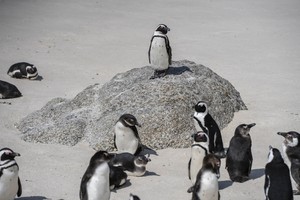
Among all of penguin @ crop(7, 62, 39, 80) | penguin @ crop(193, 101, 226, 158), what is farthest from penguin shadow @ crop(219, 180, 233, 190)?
penguin @ crop(7, 62, 39, 80)

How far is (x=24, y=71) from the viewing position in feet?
42.3

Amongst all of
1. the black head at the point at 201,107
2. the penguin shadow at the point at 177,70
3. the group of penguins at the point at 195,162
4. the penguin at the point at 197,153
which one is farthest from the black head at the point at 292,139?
the penguin shadow at the point at 177,70

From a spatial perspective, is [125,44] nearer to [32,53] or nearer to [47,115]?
[32,53]

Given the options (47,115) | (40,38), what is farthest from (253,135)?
(40,38)

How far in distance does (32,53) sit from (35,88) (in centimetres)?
254

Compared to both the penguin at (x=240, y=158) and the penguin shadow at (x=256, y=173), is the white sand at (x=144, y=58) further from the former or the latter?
the penguin at (x=240, y=158)

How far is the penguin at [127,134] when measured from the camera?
8.76 metres

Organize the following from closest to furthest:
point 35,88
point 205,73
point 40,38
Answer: point 205,73 < point 35,88 < point 40,38

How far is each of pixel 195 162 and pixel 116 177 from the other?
85 cm

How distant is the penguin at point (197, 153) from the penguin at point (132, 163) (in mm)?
586

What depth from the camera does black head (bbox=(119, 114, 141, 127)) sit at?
28.7ft

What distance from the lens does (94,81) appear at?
42.1ft

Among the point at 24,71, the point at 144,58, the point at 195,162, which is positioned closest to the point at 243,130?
the point at 195,162

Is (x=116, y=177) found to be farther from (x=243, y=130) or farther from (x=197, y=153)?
(x=243, y=130)
